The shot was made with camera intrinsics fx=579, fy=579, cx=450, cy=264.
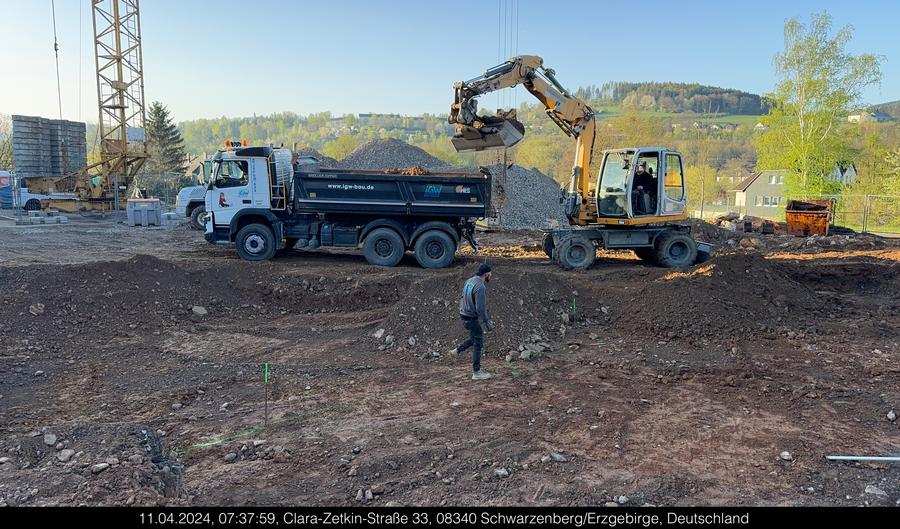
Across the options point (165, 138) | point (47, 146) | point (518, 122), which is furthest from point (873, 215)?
point (165, 138)

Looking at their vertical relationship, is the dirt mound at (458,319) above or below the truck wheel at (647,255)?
below

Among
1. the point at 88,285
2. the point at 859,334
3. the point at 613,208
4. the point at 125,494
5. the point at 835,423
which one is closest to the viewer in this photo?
the point at 125,494

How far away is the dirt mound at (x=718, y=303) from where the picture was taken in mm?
9617

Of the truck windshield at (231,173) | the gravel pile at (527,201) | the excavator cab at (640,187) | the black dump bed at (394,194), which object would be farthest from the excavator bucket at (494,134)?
the gravel pile at (527,201)

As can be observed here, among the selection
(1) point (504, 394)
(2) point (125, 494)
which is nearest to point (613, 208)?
(1) point (504, 394)

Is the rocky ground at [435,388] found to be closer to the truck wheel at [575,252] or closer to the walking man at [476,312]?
the walking man at [476,312]

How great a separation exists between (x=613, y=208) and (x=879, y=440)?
362 inches

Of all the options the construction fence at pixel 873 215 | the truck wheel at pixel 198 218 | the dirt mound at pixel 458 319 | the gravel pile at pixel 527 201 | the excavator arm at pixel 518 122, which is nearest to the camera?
the dirt mound at pixel 458 319

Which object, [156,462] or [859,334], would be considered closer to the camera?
[156,462]

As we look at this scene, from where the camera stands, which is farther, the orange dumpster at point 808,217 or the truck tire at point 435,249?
the orange dumpster at point 808,217

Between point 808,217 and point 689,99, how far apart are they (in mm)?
110307

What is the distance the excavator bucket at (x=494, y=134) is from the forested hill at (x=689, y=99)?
107 metres
